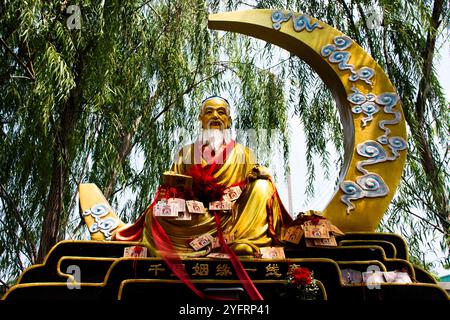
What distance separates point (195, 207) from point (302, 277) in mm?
1045

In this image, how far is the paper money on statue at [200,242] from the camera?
432 cm

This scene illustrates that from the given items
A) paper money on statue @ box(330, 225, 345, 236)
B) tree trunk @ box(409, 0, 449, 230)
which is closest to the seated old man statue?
paper money on statue @ box(330, 225, 345, 236)

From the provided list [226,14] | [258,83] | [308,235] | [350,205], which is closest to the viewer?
[308,235]

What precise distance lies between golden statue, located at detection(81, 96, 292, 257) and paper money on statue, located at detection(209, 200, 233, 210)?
0.04 m

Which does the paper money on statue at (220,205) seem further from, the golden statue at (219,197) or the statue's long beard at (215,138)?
the statue's long beard at (215,138)

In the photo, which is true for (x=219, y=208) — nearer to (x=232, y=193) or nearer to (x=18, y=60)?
(x=232, y=193)

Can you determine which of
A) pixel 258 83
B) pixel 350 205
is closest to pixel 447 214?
pixel 350 205

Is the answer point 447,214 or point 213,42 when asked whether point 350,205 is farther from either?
point 213,42

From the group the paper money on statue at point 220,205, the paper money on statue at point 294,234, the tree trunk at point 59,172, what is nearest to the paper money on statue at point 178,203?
the paper money on statue at point 220,205

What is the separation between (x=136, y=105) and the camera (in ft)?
21.8

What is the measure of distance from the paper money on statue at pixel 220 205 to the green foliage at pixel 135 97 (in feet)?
5.37

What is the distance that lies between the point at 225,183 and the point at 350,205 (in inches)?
40.9
